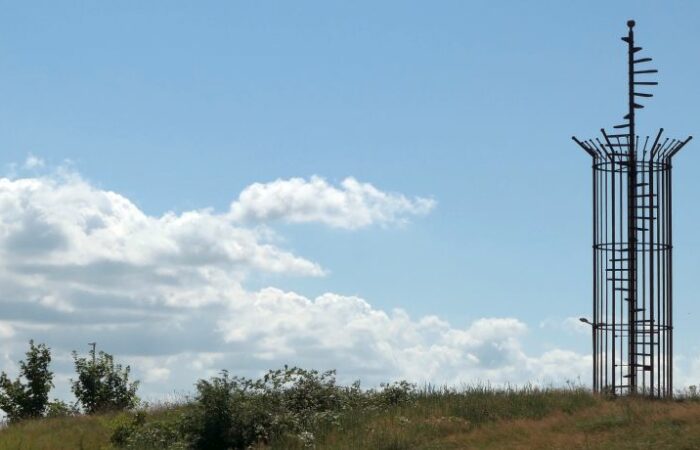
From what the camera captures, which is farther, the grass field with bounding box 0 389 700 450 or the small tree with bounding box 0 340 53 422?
the small tree with bounding box 0 340 53 422

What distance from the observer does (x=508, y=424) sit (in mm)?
29359

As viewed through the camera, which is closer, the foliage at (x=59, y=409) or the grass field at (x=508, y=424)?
the grass field at (x=508, y=424)

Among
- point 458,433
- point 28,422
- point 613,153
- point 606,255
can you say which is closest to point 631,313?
point 606,255

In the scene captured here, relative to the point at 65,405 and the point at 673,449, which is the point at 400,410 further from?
the point at 65,405

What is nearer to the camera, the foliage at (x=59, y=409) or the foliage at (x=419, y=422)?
the foliage at (x=419, y=422)

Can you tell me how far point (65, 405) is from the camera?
4422 cm

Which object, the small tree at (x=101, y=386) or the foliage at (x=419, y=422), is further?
the small tree at (x=101, y=386)

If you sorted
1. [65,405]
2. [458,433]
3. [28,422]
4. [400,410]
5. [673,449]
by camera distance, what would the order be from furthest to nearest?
1. [65,405]
2. [28,422]
3. [400,410]
4. [458,433]
5. [673,449]

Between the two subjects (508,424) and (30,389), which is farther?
(30,389)

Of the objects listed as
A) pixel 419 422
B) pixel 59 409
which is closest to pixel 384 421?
pixel 419 422

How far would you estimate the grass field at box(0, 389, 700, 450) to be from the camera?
27.3m

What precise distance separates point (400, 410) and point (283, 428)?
349 cm

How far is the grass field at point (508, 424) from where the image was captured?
89.5 ft

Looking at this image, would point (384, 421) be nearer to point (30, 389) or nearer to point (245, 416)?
point (245, 416)
